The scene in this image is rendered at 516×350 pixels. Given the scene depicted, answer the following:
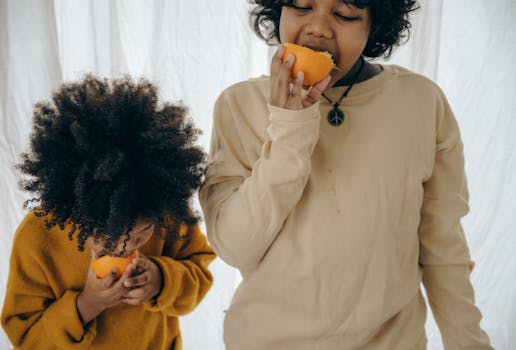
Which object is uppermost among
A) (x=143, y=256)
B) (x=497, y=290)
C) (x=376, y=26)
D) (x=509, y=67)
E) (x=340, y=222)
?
(x=376, y=26)

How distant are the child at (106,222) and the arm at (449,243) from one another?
365 millimetres

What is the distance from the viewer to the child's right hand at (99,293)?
73 centimetres

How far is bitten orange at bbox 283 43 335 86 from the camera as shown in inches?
23.5

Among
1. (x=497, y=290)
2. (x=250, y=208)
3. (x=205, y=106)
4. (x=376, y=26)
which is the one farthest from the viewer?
(x=497, y=290)

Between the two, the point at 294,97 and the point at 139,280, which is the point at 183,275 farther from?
the point at 294,97

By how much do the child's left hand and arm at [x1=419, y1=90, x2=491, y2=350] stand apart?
0.44 metres

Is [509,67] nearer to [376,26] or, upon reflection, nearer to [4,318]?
[376,26]

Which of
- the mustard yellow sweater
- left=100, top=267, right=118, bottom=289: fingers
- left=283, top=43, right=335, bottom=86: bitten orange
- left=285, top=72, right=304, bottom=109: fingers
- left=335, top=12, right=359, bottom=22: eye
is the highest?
left=335, top=12, right=359, bottom=22: eye

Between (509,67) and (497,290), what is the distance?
63cm

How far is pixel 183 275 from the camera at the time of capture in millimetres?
829

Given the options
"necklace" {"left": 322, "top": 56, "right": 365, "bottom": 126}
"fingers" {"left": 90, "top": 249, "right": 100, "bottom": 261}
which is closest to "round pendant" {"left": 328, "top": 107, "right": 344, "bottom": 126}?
"necklace" {"left": 322, "top": 56, "right": 365, "bottom": 126}

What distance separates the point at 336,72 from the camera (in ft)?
2.29

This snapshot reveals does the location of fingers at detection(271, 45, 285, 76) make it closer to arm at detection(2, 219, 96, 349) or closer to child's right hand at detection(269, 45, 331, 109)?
child's right hand at detection(269, 45, 331, 109)

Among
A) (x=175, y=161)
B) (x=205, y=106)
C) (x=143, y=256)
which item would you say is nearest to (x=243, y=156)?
(x=175, y=161)
